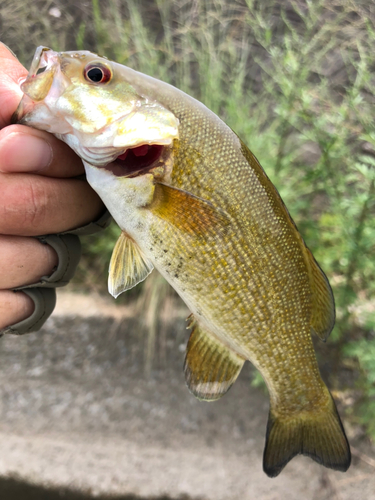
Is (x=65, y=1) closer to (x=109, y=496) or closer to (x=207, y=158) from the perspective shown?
(x=207, y=158)

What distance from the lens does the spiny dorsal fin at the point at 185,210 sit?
0.86m

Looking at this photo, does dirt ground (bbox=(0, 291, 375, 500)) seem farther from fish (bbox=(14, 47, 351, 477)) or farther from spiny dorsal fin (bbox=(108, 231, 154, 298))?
spiny dorsal fin (bbox=(108, 231, 154, 298))

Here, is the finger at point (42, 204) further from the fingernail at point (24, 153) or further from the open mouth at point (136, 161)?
the open mouth at point (136, 161)

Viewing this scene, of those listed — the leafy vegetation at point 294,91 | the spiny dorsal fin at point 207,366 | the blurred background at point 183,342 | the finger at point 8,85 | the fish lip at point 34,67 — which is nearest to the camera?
the fish lip at point 34,67

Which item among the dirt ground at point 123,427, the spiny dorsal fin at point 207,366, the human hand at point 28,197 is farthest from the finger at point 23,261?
the dirt ground at point 123,427

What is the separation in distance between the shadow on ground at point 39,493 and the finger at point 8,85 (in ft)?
6.52

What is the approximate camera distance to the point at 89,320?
2.92 m

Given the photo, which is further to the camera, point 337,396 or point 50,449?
point 337,396

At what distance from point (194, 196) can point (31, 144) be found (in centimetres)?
38

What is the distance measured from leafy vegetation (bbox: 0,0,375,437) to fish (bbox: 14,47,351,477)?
2.22 ft

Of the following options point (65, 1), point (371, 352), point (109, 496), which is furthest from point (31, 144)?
point (65, 1)

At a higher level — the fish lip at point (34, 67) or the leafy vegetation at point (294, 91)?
the fish lip at point (34, 67)

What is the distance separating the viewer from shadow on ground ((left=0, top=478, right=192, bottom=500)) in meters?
2.04

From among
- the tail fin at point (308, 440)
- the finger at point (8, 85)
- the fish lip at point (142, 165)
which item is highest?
the finger at point (8, 85)
